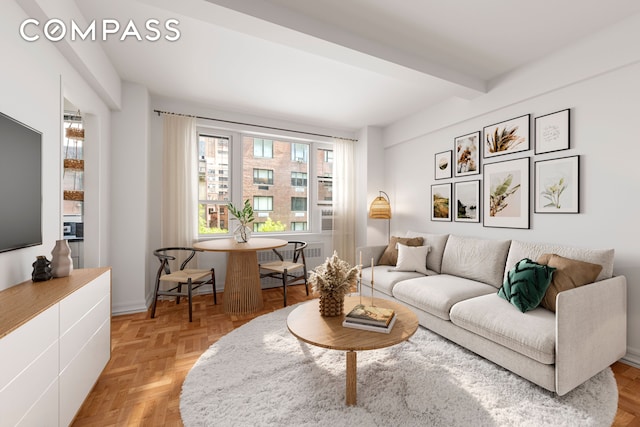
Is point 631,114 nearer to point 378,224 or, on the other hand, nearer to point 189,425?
point 378,224

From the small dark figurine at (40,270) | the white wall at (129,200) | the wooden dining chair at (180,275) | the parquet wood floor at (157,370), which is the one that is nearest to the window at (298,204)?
the wooden dining chair at (180,275)

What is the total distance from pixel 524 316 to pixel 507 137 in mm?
1993

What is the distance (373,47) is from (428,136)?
201cm

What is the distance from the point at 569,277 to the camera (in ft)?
6.89

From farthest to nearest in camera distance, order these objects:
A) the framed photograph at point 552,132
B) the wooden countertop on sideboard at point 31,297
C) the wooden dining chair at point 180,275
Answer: the wooden dining chair at point 180,275 < the framed photograph at point 552,132 < the wooden countertop on sideboard at point 31,297

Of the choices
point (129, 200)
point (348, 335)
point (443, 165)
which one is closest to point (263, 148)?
point (129, 200)

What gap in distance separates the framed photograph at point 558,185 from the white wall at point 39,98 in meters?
4.12

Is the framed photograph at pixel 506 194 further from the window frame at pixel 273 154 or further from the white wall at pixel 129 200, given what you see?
the white wall at pixel 129 200

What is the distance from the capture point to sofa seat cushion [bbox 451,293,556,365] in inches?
69.7

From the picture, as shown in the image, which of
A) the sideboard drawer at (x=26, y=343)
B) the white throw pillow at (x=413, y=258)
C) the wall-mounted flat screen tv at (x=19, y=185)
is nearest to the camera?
the sideboard drawer at (x=26, y=343)

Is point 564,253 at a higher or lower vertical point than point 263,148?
lower

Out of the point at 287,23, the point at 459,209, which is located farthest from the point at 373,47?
the point at 459,209

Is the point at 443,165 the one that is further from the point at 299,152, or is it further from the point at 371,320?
the point at 371,320

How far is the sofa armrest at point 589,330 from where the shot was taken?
1.71 metres
